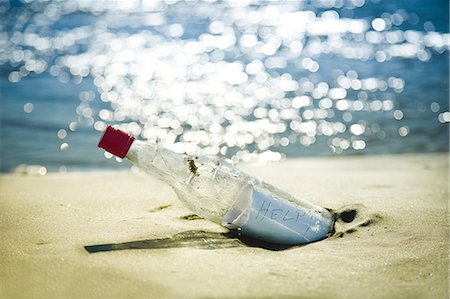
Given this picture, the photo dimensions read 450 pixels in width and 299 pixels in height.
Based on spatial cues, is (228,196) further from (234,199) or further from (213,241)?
(213,241)

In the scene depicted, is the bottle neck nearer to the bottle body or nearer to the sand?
the bottle body

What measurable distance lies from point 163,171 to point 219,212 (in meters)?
0.34

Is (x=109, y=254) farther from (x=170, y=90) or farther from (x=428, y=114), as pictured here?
(x=170, y=90)

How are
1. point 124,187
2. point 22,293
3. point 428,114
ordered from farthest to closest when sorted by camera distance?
point 428,114 → point 124,187 → point 22,293

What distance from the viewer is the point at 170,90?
31.5ft

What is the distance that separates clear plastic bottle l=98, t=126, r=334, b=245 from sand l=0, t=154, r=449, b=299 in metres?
0.09

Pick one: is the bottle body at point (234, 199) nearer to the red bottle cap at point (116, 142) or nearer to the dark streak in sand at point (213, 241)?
the dark streak in sand at point (213, 241)

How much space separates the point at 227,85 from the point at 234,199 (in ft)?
24.7

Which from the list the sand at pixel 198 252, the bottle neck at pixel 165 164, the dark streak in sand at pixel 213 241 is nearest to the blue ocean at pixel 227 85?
the sand at pixel 198 252

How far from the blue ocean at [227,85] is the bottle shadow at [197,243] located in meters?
3.81

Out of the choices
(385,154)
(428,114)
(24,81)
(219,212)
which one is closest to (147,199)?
(219,212)

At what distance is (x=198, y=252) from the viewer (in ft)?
7.40

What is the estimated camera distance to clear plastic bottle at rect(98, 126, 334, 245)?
2.43 meters

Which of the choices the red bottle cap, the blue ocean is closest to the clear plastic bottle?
the red bottle cap
